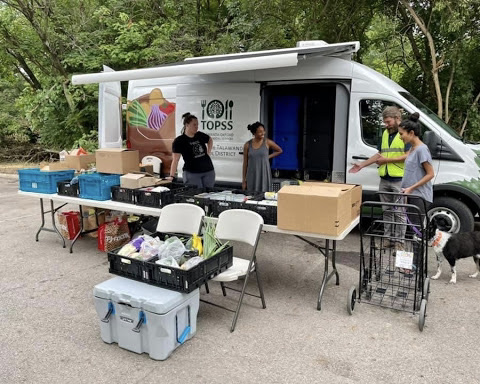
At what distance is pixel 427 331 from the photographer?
3.26m

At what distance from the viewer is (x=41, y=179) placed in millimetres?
5496

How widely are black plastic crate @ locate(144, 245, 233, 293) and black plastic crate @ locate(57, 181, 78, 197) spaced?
252 cm

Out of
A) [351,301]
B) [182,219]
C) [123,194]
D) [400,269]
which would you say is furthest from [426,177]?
[123,194]

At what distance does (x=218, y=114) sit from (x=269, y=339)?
3.95 m

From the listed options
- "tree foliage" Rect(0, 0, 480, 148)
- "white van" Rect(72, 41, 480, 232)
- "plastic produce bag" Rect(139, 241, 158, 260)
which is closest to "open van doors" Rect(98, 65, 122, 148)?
"white van" Rect(72, 41, 480, 232)

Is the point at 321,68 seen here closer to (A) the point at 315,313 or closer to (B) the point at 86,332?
(A) the point at 315,313

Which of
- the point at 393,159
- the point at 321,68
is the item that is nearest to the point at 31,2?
the point at 321,68

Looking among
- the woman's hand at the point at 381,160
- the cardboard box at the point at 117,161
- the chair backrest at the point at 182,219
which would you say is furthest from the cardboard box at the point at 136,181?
the woman's hand at the point at 381,160

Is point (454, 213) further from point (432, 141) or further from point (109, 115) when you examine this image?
point (109, 115)

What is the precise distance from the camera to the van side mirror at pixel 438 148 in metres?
5.04

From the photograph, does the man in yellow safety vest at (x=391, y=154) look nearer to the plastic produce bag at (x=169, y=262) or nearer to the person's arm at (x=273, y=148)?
the person's arm at (x=273, y=148)

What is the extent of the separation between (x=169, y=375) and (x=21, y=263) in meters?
3.12

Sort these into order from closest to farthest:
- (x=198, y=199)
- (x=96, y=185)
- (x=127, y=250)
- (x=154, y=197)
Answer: (x=127, y=250) < (x=198, y=199) < (x=154, y=197) < (x=96, y=185)

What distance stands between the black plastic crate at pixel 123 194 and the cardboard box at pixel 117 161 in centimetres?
42
